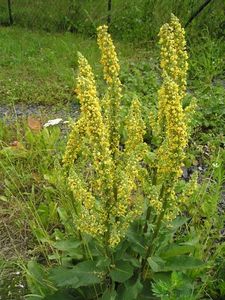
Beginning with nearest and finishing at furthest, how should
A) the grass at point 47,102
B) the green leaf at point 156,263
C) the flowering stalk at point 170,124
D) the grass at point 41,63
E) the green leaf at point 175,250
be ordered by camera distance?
the flowering stalk at point 170,124
the green leaf at point 156,263
the green leaf at point 175,250
the grass at point 47,102
the grass at point 41,63

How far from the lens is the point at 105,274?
8.76 feet

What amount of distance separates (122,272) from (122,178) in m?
0.58

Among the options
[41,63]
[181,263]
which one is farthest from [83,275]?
[41,63]

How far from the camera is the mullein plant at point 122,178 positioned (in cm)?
217

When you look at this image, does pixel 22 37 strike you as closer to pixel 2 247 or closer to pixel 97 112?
pixel 2 247

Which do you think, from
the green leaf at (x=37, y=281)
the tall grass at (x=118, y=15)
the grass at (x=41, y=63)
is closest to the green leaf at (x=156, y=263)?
the green leaf at (x=37, y=281)

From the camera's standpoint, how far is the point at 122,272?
8.53ft

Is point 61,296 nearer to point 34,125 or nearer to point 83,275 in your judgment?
point 83,275

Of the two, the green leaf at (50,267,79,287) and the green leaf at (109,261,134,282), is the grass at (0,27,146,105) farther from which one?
the green leaf at (109,261,134,282)

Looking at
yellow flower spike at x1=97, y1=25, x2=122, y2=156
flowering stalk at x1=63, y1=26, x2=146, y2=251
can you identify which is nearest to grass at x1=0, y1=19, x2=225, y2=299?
flowering stalk at x1=63, y1=26, x2=146, y2=251

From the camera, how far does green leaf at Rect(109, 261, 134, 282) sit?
8.46ft

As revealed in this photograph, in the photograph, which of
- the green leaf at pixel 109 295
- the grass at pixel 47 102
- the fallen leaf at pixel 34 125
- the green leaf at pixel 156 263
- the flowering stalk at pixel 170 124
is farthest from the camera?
the fallen leaf at pixel 34 125

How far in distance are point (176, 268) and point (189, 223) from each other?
3.52 ft

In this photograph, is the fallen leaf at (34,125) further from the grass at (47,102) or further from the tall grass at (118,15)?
the tall grass at (118,15)
